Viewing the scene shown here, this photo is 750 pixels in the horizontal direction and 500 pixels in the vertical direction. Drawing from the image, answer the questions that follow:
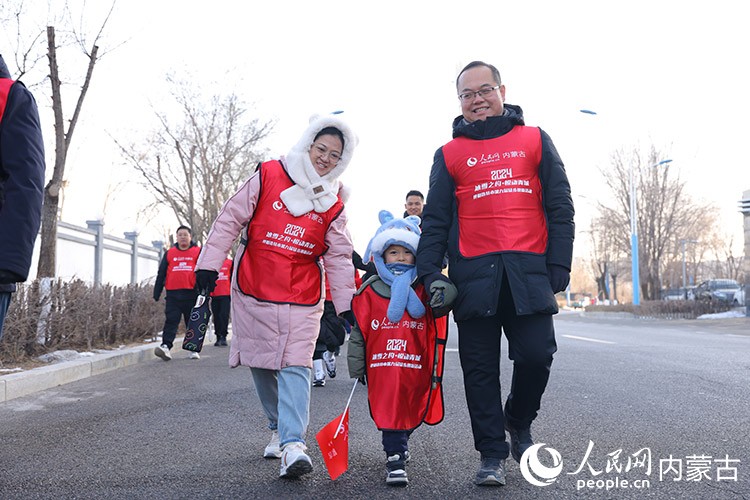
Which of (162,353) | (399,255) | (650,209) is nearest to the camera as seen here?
(399,255)

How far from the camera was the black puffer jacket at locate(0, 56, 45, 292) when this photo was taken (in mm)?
2922

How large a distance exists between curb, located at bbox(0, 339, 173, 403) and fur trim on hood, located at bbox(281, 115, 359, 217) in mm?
4160

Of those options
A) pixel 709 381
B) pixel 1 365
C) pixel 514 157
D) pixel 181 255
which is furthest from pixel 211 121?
pixel 514 157

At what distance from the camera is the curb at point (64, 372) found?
24.0 feet

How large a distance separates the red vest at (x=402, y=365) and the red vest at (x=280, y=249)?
1.20 feet

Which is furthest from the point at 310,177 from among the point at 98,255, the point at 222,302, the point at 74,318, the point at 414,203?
the point at 98,255

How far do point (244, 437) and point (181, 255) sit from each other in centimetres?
717

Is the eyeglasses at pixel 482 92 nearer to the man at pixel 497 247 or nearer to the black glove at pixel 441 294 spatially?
the man at pixel 497 247

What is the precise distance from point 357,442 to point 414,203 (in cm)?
369

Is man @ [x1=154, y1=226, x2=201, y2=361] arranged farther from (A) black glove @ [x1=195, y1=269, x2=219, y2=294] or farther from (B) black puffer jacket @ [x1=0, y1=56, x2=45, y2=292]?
(B) black puffer jacket @ [x1=0, y1=56, x2=45, y2=292]

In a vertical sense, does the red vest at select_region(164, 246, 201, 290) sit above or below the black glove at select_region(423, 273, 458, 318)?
above

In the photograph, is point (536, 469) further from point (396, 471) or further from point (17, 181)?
point (17, 181)

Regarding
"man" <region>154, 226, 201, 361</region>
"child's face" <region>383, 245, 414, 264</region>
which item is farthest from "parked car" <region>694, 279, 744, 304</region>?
"child's face" <region>383, 245, 414, 264</region>

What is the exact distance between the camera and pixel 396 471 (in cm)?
381
